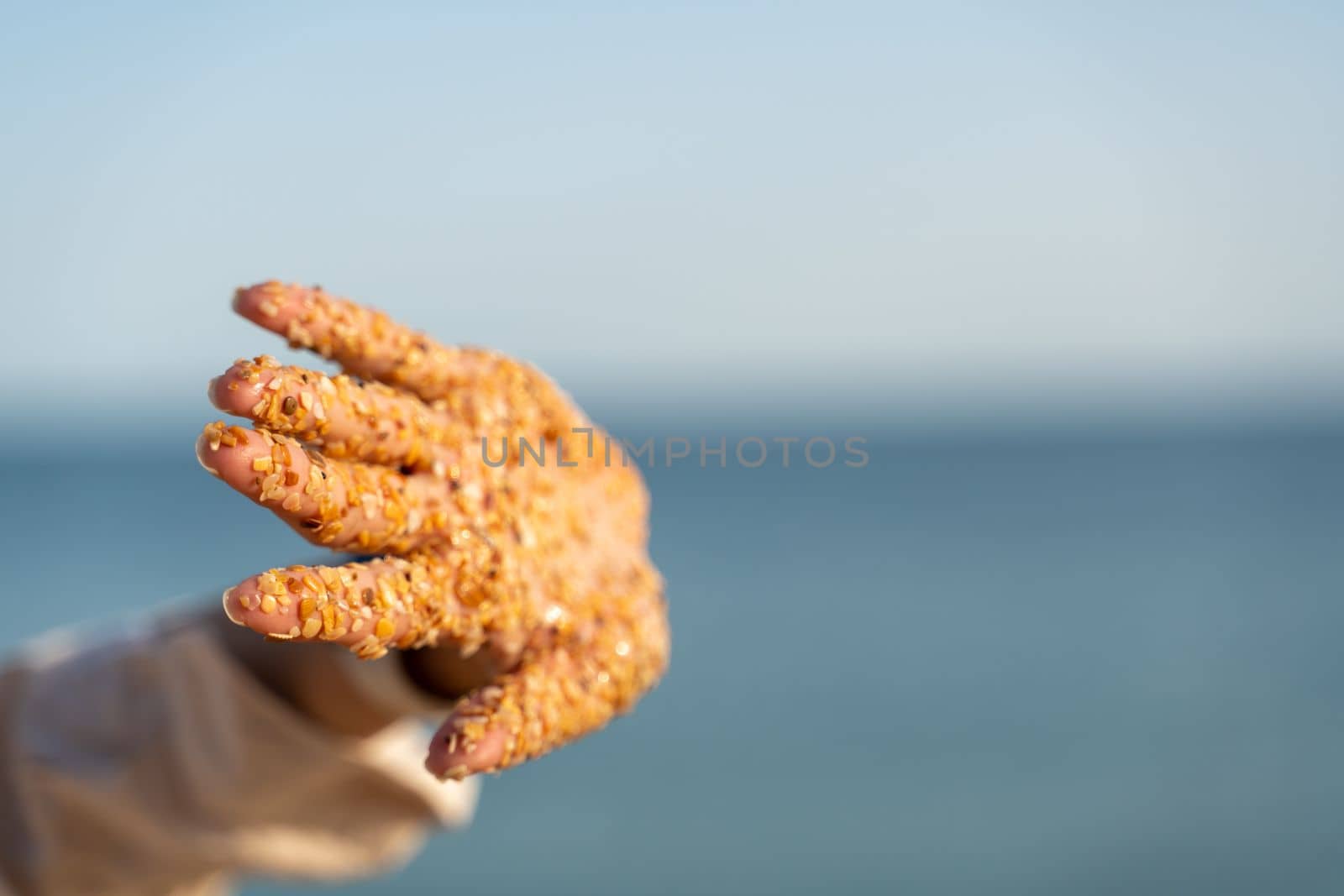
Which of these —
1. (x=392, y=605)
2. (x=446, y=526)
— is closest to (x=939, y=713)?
(x=446, y=526)

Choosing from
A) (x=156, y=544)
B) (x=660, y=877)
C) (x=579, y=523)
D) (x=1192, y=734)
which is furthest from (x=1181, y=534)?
(x=579, y=523)

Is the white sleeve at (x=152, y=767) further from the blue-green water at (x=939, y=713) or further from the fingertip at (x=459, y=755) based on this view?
the blue-green water at (x=939, y=713)

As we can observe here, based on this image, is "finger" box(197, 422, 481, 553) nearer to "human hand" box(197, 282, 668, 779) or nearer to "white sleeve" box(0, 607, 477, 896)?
"human hand" box(197, 282, 668, 779)

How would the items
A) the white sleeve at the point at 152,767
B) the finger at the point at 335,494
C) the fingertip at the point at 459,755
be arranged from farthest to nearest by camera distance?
1. the white sleeve at the point at 152,767
2. the fingertip at the point at 459,755
3. the finger at the point at 335,494

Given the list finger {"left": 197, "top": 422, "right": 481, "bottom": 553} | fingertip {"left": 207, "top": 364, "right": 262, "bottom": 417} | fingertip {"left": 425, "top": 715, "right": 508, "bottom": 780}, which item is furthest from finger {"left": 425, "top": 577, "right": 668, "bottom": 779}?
fingertip {"left": 207, "top": 364, "right": 262, "bottom": 417}

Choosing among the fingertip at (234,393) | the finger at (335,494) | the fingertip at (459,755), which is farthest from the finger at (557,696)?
the fingertip at (234,393)

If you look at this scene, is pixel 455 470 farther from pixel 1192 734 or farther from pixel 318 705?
pixel 1192 734

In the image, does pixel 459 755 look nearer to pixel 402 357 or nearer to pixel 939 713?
pixel 402 357

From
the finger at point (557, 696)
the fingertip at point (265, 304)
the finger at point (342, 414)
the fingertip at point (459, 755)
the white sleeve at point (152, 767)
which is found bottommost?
the white sleeve at point (152, 767)
